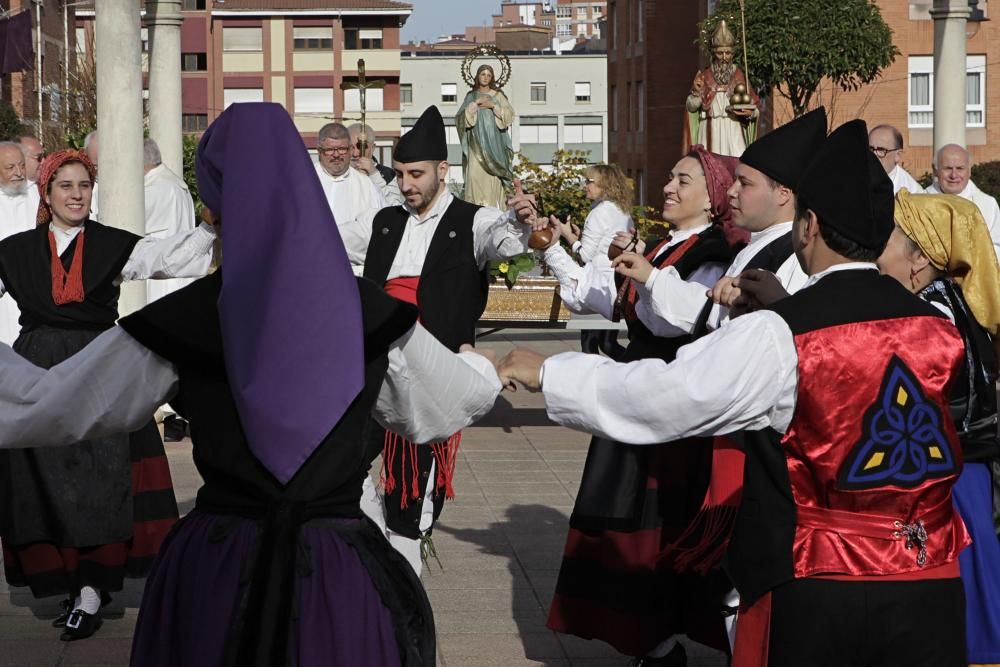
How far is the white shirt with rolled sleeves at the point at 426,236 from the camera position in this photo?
6.84 metres

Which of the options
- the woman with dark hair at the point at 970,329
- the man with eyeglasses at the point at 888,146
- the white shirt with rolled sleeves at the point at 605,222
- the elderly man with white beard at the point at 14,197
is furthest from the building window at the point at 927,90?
the woman with dark hair at the point at 970,329

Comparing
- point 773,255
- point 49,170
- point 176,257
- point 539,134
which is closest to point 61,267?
point 49,170

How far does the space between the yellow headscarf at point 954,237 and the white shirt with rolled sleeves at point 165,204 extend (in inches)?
277

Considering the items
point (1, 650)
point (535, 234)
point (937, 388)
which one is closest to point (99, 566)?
point (1, 650)

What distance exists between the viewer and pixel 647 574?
5703 mm

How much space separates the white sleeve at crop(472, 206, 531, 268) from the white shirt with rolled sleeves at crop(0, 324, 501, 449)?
3.02m

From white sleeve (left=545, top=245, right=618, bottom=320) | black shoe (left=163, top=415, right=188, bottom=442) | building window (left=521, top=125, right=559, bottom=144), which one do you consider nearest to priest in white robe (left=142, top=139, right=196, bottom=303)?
black shoe (left=163, top=415, right=188, bottom=442)

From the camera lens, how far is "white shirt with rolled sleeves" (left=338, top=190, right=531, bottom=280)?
6840 mm

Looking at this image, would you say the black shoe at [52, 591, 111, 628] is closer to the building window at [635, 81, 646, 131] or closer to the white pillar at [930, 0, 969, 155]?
the white pillar at [930, 0, 969, 155]

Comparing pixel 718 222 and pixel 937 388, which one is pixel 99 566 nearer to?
pixel 718 222

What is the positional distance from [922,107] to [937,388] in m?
41.3

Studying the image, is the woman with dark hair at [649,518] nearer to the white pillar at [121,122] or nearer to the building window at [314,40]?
the white pillar at [121,122]

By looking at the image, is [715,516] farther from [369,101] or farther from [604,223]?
[369,101]

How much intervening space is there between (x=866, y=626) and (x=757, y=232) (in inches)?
75.3
